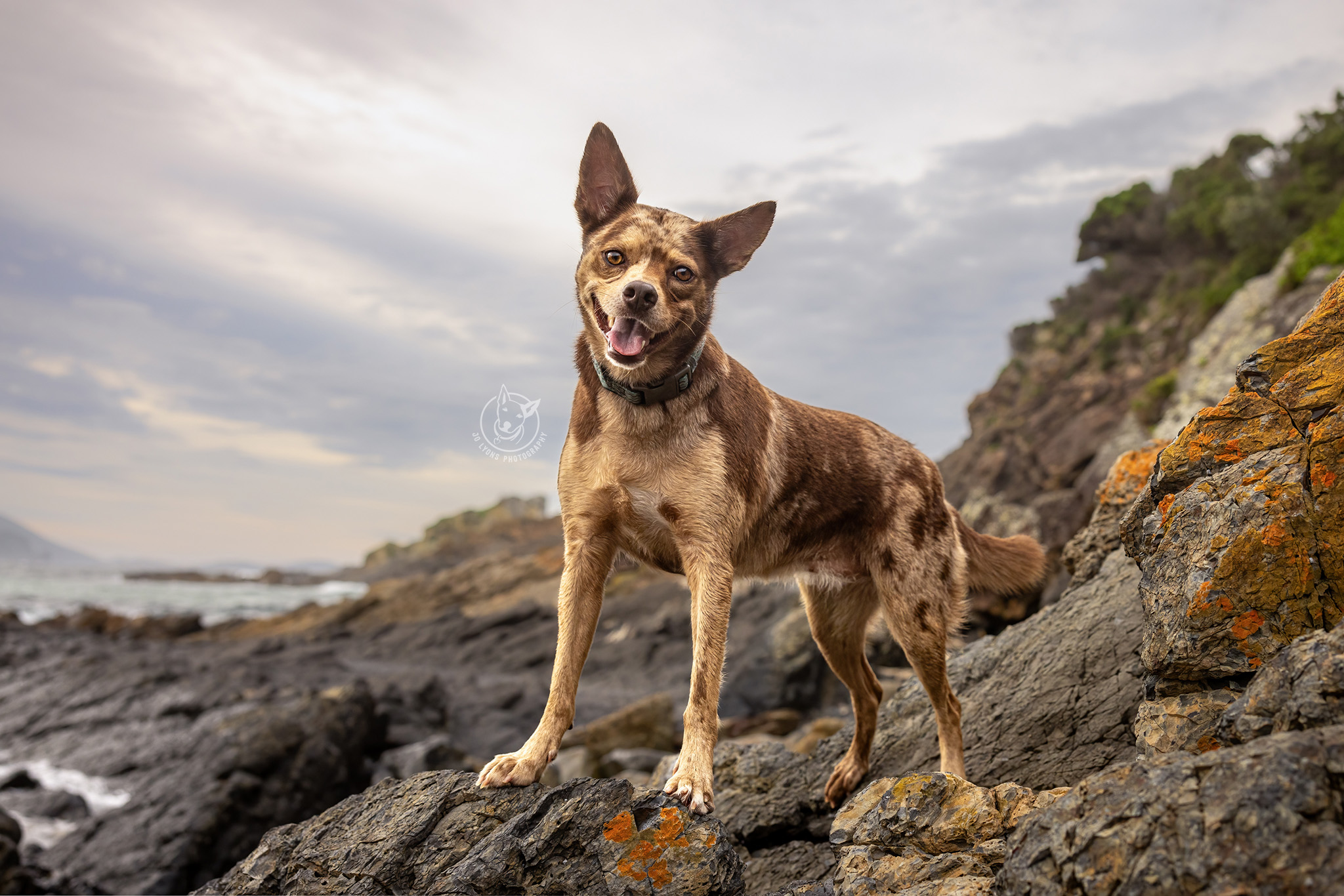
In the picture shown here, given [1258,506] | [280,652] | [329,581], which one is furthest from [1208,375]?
[329,581]

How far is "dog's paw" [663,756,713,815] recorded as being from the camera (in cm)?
384

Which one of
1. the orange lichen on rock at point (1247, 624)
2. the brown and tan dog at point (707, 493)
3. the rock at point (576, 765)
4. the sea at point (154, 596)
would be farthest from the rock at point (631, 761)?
the sea at point (154, 596)

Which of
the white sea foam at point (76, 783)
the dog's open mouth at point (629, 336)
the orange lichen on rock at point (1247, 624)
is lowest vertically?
the white sea foam at point (76, 783)

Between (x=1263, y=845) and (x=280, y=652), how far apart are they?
32.9 meters

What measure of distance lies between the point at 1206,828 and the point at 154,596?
286 feet

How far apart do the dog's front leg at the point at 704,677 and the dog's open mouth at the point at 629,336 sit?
113 cm

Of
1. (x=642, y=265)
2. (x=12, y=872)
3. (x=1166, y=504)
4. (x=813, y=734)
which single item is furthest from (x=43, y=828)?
(x=1166, y=504)

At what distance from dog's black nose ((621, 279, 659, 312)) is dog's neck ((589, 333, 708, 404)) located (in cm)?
51

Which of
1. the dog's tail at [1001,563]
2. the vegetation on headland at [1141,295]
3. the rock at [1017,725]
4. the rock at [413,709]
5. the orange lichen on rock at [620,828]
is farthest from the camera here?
the vegetation on headland at [1141,295]

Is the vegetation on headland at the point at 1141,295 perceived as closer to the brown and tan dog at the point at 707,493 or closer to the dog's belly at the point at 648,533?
the brown and tan dog at the point at 707,493

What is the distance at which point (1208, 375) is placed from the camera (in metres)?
Answer: 23.4

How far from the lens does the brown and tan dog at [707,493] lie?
4.24m

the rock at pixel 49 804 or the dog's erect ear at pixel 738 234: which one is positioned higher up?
the dog's erect ear at pixel 738 234

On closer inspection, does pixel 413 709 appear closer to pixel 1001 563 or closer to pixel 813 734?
pixel 813 734
